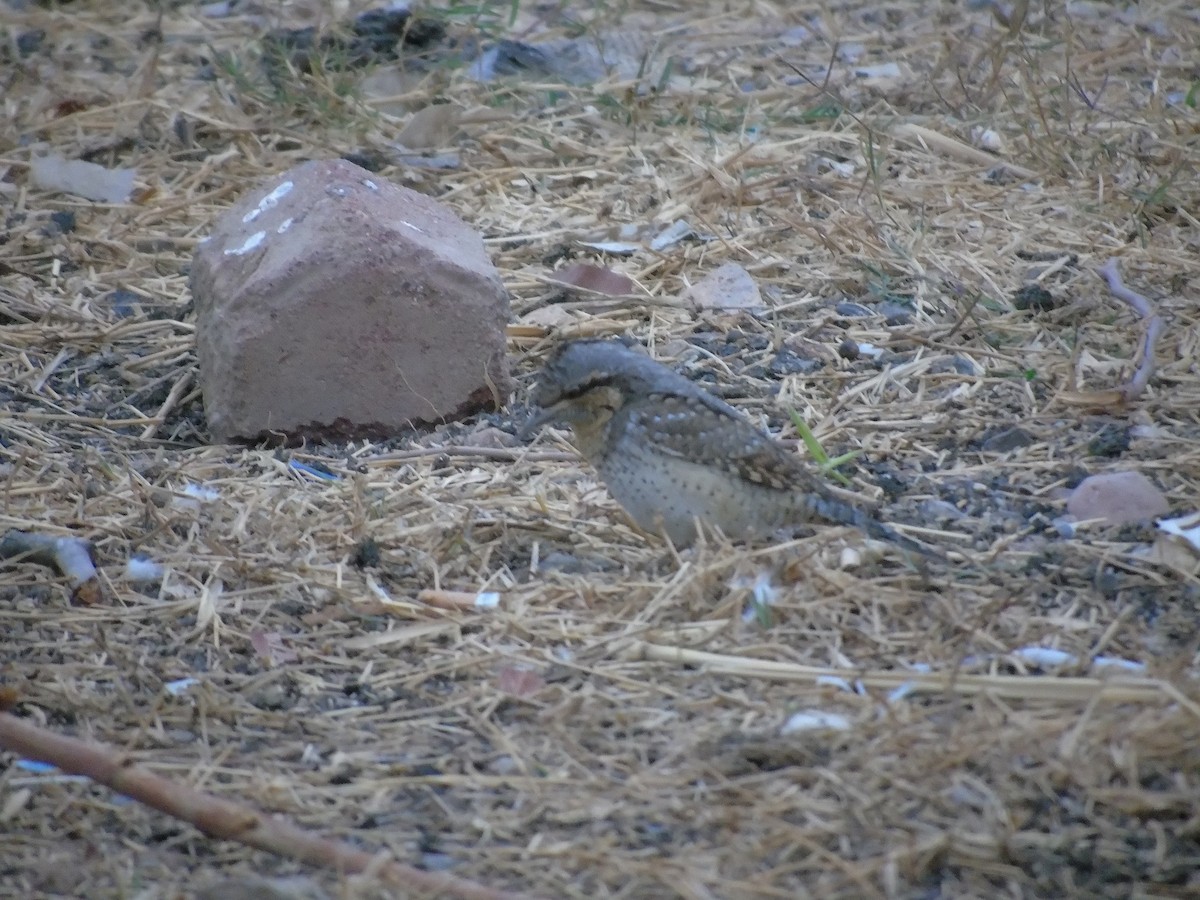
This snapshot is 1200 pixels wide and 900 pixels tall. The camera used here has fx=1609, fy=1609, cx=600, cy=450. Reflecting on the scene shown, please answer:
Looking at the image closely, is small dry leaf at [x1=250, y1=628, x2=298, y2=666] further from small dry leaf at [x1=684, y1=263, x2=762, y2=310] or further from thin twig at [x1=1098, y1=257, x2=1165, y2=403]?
thin twig at [x1=1098, y1=257, x2=1165, y2=403]

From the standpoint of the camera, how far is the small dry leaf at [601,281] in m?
6.97

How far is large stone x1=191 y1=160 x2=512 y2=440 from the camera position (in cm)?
584

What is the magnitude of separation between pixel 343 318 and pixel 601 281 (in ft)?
4.76

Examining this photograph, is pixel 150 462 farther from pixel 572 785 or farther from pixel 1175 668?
pixel 1175 668

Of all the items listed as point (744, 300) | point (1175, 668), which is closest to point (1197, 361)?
point (744, 300)

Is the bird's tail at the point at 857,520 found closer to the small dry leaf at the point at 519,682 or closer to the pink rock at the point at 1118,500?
the pink rock at the point at 1118,500

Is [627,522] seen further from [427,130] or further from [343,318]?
[427,130]

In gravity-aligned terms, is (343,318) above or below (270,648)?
above

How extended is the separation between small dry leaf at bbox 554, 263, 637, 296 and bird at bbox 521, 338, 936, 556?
1.86 metres

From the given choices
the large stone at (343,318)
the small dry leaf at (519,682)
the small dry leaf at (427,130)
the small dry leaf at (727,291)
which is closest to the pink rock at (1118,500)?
the small dry leaf at (519,682)

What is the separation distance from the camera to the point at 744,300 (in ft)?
22.5

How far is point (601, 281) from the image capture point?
22.9 ft

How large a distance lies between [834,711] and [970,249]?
3622 mm

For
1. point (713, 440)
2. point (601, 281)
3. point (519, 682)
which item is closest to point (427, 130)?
point (601, 281)
